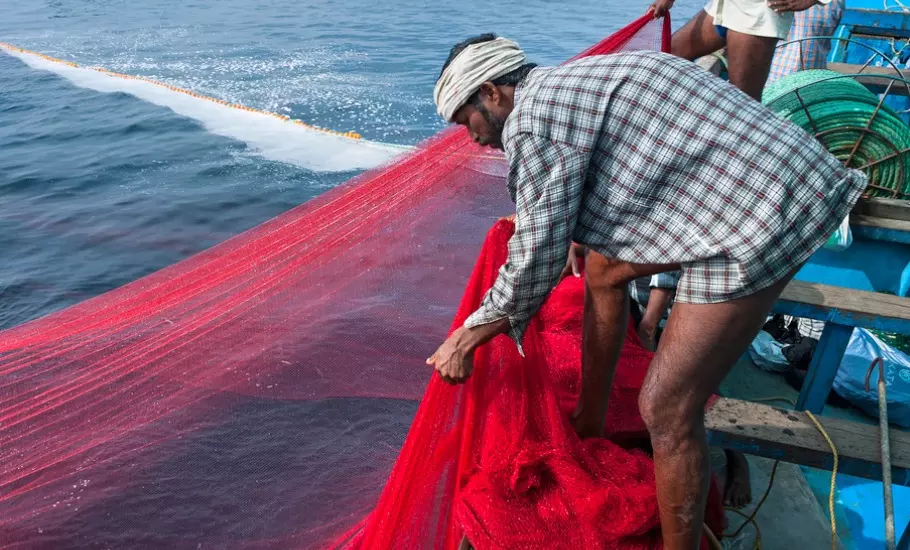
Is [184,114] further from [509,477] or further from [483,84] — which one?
[509,477]

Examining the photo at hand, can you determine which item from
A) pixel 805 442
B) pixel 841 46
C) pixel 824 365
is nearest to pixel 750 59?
pixel 824 365

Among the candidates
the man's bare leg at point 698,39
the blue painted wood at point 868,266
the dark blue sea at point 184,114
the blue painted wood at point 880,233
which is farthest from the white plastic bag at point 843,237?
the dark blue sea at point 184,114

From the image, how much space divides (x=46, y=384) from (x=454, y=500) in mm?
1438

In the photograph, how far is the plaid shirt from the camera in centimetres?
150

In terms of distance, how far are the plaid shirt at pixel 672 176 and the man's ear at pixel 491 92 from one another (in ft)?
0.36

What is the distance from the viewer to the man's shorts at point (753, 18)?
3223 mm

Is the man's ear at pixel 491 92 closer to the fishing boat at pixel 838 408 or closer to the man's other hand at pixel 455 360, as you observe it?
the man's other hand at pixel 455 360

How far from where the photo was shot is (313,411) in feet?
8.52

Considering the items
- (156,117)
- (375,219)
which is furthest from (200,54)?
(375,219)

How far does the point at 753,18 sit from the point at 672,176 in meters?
2.20

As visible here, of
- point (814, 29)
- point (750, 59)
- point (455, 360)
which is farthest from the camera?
point (814, 29)

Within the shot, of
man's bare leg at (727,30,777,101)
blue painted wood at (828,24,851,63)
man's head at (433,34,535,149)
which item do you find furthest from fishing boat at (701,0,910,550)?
blue painted wood at (828,24,851,63)

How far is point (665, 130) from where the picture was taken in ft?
5.02

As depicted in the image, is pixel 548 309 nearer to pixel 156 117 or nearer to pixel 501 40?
pixel 501 40
